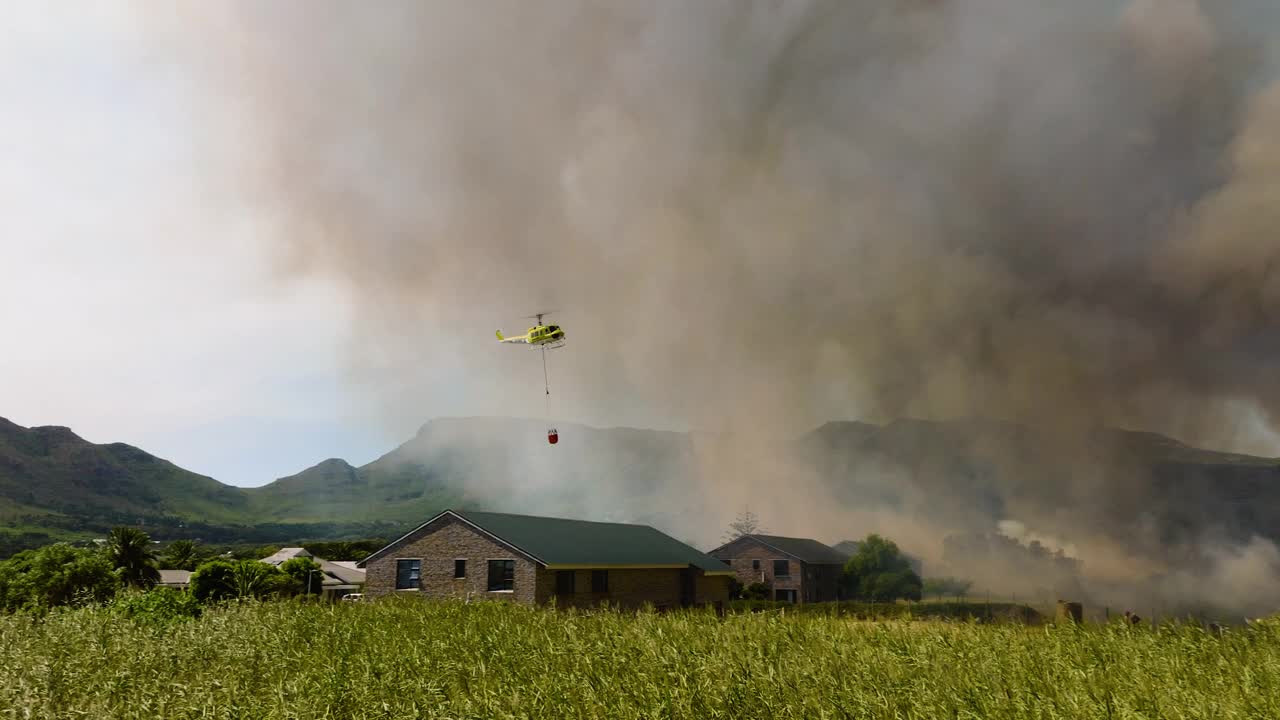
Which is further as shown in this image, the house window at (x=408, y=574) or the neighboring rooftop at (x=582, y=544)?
the house window at (x=408, y=574)

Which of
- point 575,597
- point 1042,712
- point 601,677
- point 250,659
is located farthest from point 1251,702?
point 575,597

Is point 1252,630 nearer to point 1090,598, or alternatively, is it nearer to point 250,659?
point 250,659

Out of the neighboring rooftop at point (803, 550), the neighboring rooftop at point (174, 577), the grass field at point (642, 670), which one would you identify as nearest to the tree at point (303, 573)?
the neighboring rooftop at point (174, 577)

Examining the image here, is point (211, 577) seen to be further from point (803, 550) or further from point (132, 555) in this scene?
point (803, 550)

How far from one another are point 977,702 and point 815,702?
175 centimetres

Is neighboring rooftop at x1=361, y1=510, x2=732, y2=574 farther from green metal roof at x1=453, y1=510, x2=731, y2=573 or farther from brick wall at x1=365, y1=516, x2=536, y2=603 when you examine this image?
brick wall at x1=365, y1=516, x2=536, y2=603

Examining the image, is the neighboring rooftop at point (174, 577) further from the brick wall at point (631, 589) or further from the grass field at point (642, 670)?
the grass field at point (642, 670)

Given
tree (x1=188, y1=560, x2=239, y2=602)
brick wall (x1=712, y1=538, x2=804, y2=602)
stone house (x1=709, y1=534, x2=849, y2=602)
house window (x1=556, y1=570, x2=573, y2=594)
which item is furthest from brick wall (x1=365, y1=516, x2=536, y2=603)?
brick wall (x1=712, y1=538, x2=804, y2=602)

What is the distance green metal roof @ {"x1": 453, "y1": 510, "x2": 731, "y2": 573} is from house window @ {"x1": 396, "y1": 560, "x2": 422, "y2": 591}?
428 cm

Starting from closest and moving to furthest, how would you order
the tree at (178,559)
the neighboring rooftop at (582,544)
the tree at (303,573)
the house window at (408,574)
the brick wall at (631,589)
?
the brick wall at (631,589)
the neighboring rooftop at (582,544)
the house window at (408,574)
the tree at (303,573)
the tree at (178,559)

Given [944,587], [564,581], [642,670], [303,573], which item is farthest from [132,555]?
[944,587]

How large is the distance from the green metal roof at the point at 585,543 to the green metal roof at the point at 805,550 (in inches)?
1193

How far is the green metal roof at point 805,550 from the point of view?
87.1 metres

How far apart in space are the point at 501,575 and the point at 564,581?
373 cm
